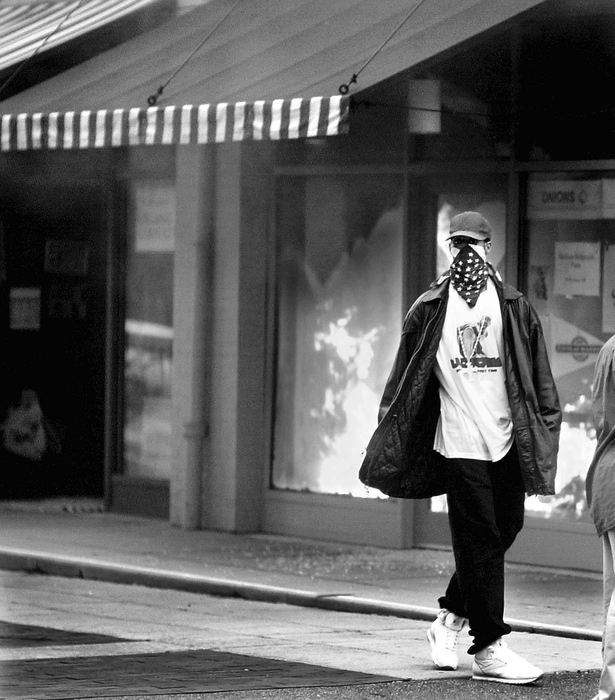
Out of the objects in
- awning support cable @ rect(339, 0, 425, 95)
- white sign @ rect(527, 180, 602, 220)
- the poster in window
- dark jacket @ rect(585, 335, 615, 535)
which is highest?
awning support cable @ rect(339, 0, 425, 95)

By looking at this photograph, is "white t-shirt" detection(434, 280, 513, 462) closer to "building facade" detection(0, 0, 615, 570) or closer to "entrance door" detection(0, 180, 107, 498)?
"building facade" detection(0, 0, 615, 570)

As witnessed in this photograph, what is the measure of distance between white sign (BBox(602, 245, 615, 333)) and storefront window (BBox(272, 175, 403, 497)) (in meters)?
1.59

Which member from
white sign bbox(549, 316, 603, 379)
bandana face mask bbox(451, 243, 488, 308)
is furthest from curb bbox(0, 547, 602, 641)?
white sign bbox(549, 316, 603, 379)

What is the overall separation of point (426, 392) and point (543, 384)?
1.59 ft

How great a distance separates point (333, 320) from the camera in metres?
13.0

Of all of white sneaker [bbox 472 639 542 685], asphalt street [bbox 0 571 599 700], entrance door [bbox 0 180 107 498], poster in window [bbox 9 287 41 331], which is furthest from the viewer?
poster in window [bbox 9 287 41 331]

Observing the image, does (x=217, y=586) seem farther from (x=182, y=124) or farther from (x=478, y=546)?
(x=478, y=546)

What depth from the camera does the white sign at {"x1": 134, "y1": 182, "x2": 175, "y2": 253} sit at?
14102 millimetres

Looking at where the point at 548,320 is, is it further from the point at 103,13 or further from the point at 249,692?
the point at 249,692

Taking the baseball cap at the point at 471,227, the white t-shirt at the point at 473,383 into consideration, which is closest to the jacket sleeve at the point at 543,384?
the white t-shirt at the point at 473,383

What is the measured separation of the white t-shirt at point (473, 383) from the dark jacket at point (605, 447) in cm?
91

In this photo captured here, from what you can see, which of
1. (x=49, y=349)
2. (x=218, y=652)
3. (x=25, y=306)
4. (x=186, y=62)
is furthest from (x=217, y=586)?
(x=25, y=306)

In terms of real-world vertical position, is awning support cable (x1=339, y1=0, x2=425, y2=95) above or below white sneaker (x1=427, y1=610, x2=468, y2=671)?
above

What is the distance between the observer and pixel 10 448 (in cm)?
1562
